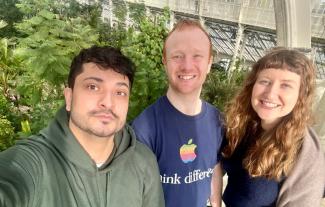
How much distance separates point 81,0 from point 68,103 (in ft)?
57.6

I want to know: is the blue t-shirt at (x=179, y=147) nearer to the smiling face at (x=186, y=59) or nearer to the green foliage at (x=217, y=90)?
the smiling face at (x=186, y=59)

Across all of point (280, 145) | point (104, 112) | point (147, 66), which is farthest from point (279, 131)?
point (147, 66)

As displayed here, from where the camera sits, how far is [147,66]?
4625mm

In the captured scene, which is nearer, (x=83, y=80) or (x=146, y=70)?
(x=83, y=80)

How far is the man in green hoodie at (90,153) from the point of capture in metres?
1.34

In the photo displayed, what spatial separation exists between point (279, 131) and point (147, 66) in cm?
297

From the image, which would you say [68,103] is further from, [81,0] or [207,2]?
[81,0]

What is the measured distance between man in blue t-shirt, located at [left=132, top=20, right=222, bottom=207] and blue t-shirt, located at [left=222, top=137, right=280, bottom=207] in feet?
0.44

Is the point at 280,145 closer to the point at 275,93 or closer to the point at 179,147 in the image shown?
the point at 275,93

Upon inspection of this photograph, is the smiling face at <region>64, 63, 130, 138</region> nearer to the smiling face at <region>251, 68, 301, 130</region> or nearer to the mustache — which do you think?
the mustache

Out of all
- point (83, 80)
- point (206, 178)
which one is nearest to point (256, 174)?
point (206, 178)

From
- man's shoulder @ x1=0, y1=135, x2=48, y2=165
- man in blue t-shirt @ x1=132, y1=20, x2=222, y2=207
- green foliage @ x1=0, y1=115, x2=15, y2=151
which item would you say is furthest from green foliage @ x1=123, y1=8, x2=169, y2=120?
man's shoulder @ x1=0, y1=135, x2=48, y2=165

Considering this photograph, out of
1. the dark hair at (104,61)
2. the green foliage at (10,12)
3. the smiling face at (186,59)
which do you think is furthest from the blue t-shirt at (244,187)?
the green foliage at (10,12)

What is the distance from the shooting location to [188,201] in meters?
1.91
